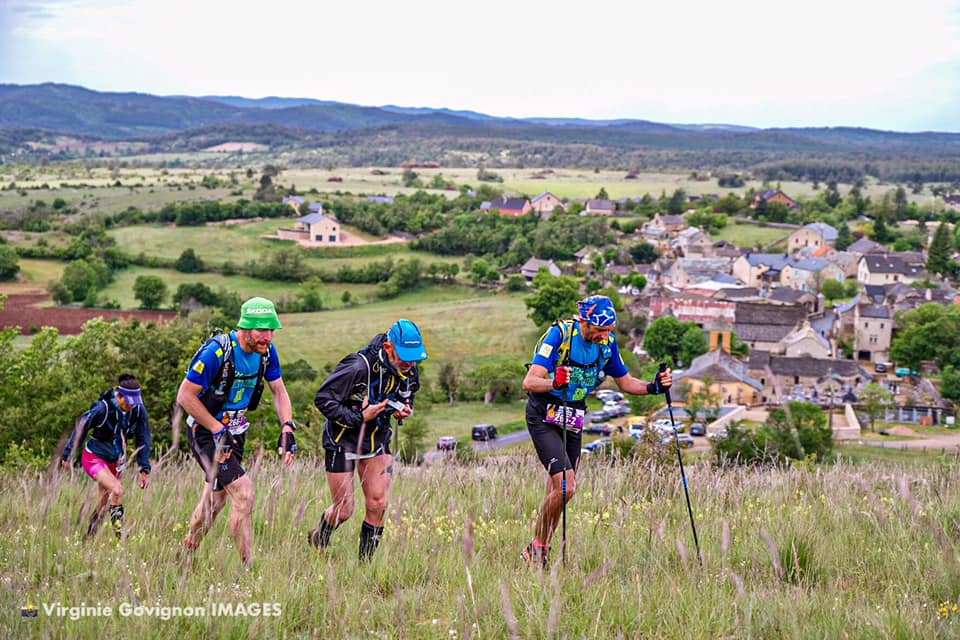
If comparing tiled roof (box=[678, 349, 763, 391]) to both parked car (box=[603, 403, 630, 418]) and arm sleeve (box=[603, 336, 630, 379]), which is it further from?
arm sleeve (box=[603, 336, 630, 379])

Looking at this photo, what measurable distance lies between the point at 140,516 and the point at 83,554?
1226 millimetres

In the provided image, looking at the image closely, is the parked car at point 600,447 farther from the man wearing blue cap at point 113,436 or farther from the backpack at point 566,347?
the man wearing blue cap at point 113,436

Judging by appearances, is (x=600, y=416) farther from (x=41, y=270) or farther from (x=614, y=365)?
(x=41, y=270)

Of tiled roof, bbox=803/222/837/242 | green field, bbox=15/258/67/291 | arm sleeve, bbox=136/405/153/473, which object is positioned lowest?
green field, bbox=15/258/67/291

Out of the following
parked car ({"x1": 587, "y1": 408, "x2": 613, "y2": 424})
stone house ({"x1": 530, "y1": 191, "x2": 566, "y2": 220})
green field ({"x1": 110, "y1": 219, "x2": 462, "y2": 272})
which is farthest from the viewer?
stone house ({"x1": 530, "y1": 191, "x2": 566, "y2": 220})

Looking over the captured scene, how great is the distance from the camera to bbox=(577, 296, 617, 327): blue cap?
577cm

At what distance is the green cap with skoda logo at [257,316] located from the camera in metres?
5.64

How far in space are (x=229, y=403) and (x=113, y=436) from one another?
172 centimetres

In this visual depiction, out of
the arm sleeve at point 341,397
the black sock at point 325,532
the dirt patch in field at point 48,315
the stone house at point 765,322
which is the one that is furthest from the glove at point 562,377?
the stone house at point 765,322

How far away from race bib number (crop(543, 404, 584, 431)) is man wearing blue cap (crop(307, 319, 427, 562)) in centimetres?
77

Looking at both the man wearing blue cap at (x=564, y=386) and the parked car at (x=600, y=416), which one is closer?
the man wearing blue cap at (x=564, y=386)

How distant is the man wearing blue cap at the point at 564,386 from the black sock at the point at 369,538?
824mm

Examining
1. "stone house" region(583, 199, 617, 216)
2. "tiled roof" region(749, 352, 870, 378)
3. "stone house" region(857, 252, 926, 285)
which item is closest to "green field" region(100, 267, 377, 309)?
"tiled roof" region(749, 352, 870, 378)

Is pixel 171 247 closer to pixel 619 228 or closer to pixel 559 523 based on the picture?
pixel 619 228
